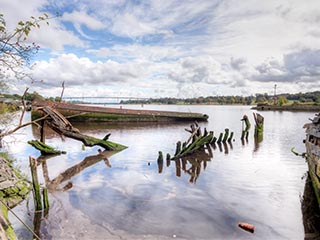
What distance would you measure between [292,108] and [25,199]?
107 meters

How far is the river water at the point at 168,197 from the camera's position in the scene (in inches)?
336

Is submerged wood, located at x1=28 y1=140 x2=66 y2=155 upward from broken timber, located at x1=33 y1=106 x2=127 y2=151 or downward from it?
downward

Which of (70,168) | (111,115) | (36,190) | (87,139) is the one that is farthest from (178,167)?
(111,115)

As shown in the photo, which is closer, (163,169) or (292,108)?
(163,169)

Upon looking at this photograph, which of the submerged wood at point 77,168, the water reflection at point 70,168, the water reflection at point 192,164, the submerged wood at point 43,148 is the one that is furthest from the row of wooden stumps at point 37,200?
the submerged wood at point 43,148

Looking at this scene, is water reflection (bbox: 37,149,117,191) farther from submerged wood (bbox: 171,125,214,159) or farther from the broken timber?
submerged wood (bbox: 171,125,214,159)

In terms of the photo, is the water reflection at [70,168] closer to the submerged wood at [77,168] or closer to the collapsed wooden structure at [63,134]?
the submerged wood at [77,168]

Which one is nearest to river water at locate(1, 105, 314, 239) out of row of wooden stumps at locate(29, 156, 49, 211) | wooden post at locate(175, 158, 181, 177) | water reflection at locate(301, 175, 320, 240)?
wooden post at locate(175, 158, 181, 177)

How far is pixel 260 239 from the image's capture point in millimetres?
8141

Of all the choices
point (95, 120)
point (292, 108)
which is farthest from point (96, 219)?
point (292, 108)

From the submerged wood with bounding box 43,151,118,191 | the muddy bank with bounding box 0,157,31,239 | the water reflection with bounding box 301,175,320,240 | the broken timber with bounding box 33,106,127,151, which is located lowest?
the water reflection with bounding box 301,175,320,240

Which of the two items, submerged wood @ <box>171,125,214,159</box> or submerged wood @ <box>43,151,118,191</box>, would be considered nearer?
submerged wood @ <box>43,151,118,191</box>

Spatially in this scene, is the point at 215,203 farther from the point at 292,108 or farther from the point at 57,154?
the point at 292,108

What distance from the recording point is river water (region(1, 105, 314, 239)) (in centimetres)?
854
